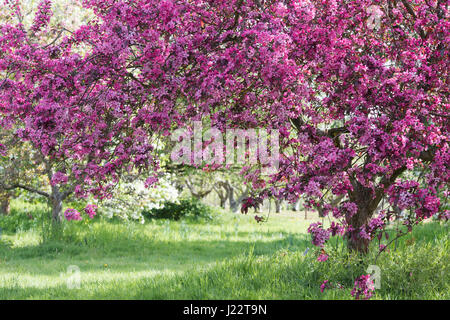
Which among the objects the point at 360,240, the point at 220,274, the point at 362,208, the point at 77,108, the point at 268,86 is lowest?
the point at 220,274

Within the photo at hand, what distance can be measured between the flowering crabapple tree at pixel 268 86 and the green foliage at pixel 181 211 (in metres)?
14.9

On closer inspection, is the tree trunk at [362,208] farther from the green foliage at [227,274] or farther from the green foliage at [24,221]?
the green foliage at [24,221]

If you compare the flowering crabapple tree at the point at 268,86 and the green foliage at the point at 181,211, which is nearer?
the flowering crabapple tree at the point at 268,86

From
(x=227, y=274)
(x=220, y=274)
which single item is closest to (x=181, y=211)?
(x=220, y=274)

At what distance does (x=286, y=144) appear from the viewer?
6.36 m

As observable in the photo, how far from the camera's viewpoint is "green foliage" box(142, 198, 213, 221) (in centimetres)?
2125

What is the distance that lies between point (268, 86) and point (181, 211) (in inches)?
643

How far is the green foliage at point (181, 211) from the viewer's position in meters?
21.2

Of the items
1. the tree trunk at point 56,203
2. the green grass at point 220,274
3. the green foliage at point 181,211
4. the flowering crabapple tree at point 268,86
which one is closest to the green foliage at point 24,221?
the tree trunk at point 56,203

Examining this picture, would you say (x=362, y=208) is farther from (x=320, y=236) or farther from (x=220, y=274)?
(x=320, y=236)

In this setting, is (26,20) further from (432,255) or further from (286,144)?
(432,255)

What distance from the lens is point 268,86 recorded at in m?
5.67

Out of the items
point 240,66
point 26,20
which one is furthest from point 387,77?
point 26,20

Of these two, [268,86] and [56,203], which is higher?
[268,86]
